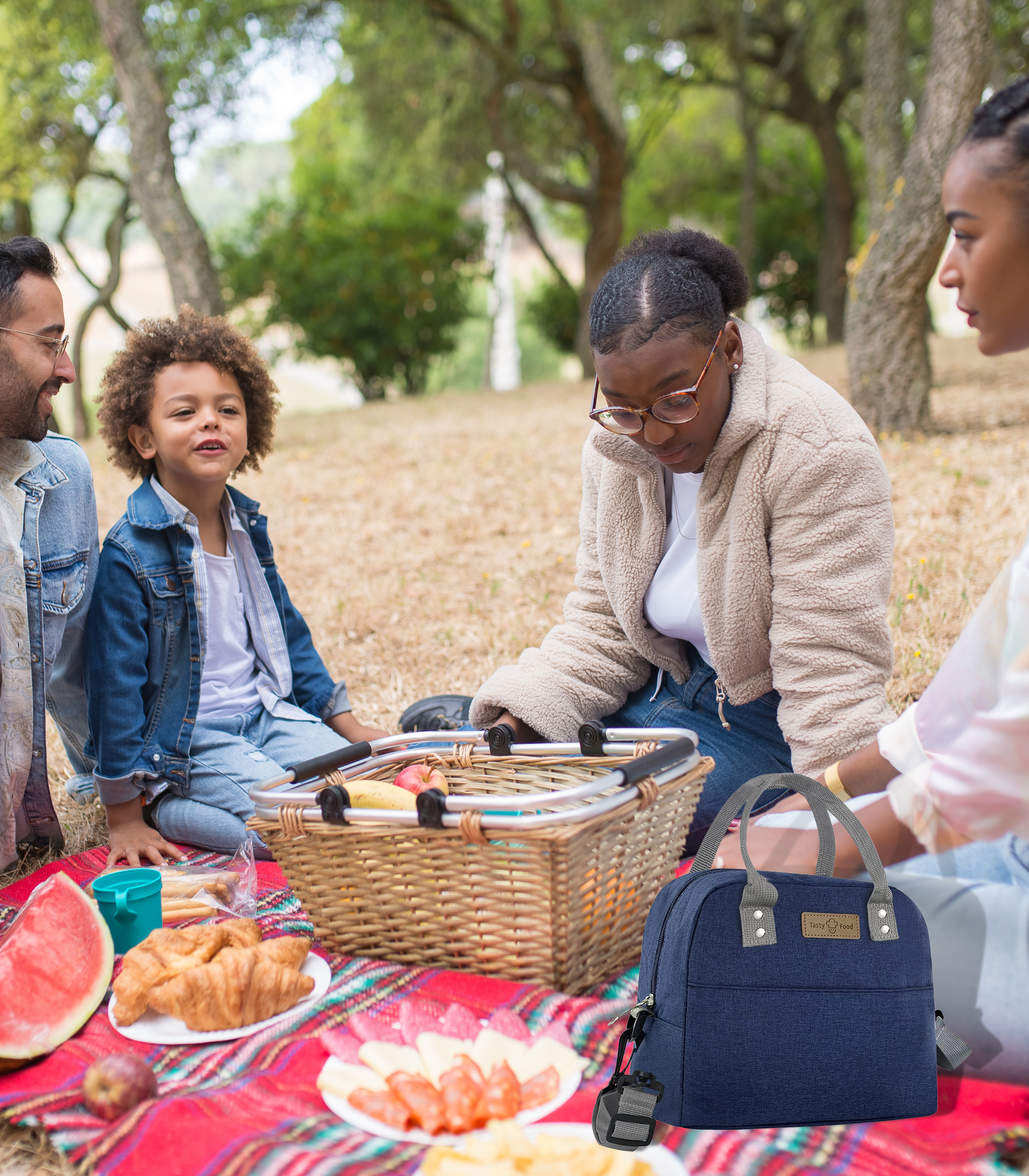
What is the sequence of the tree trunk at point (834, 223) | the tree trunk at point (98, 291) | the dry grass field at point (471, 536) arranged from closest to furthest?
the dry grass field at point (471, 536) → the tree trunk at point (98, 291) → the tree trunk at point (834, 223)

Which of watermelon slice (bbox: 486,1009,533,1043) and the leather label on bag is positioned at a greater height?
the leather label on bag

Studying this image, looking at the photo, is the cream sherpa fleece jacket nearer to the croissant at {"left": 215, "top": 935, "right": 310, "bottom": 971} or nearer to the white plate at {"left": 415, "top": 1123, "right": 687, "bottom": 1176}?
the white plate at {"left": 415, "top": 1123, "right": 687, "bottom": 1176}

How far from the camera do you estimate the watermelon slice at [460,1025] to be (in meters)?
1.98

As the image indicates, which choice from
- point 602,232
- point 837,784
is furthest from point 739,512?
point 602,232

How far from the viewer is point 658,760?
2.24m

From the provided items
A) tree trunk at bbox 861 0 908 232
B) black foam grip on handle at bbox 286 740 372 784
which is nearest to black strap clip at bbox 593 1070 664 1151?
black foam grip on handle at bbox 286 740 372 784

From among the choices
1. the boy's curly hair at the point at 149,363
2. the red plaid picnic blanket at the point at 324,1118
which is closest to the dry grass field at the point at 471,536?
the red plaid picnic blanket at the point at 324,1118

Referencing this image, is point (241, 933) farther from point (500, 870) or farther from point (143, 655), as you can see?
point (143, 655)

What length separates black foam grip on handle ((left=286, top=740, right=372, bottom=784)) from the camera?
2.51 meters

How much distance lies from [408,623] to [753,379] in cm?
298

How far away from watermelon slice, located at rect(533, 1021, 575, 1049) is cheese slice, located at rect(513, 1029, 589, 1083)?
25 millimetres

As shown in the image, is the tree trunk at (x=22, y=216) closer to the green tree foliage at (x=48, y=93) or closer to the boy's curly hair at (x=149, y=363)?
the green tree foliage at (x=48, y=93)

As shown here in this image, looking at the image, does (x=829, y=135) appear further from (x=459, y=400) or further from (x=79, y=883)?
(x=79, y=883)

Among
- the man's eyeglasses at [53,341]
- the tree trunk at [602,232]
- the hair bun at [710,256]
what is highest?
the tree trunk at [602,232]
